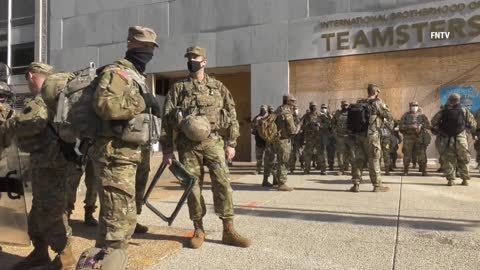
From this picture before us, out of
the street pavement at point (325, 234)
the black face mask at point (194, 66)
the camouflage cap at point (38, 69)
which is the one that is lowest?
the street pavement at point (325, 234)

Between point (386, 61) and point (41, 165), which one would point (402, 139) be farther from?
point (41, 165)

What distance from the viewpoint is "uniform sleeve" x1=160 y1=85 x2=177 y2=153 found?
436 centimetres

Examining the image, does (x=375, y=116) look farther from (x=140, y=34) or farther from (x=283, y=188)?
(x=140, y=34)

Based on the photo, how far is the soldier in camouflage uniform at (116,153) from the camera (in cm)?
276

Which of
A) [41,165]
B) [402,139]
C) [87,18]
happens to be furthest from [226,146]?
[87,18]

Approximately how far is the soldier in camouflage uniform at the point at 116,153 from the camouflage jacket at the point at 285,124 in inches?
211

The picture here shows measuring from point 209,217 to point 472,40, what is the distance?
33.0ft

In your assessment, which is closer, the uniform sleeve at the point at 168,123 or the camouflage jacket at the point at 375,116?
the uniform sleeve at the point at 168,123

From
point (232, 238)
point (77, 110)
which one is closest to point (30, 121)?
point (77, 110)

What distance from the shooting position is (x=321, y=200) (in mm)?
6902

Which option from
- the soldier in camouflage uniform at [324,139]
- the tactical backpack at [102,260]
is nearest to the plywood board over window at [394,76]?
the soldier in camouflage uniform at [324,139]

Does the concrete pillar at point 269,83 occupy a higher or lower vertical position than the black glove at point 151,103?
higher

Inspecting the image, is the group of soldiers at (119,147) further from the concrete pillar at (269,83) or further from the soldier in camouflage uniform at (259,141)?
the concrete pillar at (269,83)

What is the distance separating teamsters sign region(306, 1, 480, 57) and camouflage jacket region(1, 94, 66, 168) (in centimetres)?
1125
